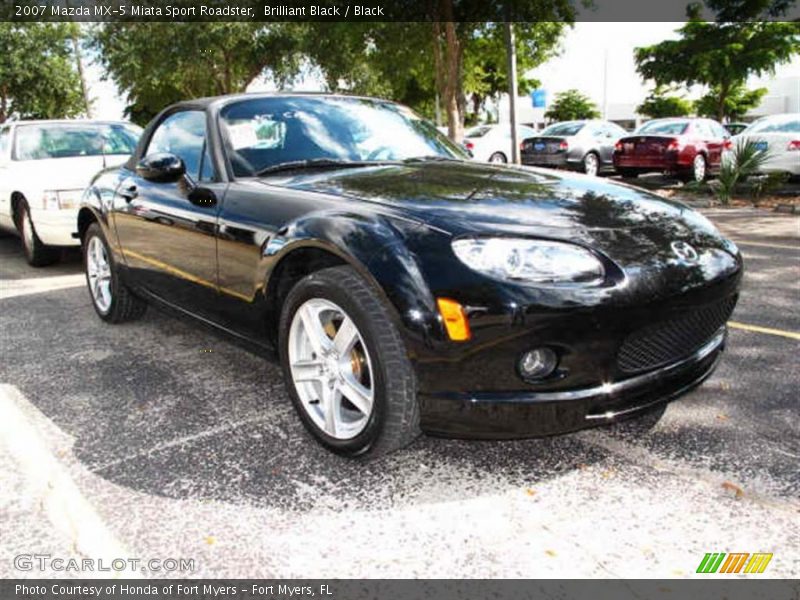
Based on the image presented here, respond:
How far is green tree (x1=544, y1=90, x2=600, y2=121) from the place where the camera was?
58.0m

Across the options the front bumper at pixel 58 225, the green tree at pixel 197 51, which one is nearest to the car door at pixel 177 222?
the front bumper at pixel 58 225

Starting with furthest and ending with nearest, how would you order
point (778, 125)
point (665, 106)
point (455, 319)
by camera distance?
point (665, 106), point (778, 125), point (455, 319)

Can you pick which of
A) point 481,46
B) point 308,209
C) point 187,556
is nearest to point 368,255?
point 308,209

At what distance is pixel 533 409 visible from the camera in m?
2.39

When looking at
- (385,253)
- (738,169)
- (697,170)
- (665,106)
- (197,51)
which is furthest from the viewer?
(665,106)

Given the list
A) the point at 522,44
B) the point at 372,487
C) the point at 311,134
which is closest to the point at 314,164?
the point at 311,134

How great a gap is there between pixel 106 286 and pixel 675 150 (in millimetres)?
11883

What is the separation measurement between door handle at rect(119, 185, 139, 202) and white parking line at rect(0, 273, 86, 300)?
2.32 m

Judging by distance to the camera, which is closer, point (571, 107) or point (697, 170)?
point (697, 170)

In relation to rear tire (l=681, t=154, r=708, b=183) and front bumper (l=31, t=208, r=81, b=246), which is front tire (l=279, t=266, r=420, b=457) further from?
rear tire (l=681, t=154, r=708, b=183)

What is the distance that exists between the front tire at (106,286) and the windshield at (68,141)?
2854 mm

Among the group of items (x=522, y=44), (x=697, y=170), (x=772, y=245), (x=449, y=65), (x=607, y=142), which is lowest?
(x=772, y=245)

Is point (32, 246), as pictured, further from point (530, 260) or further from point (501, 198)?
point (530, 260)

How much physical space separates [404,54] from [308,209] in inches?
611
